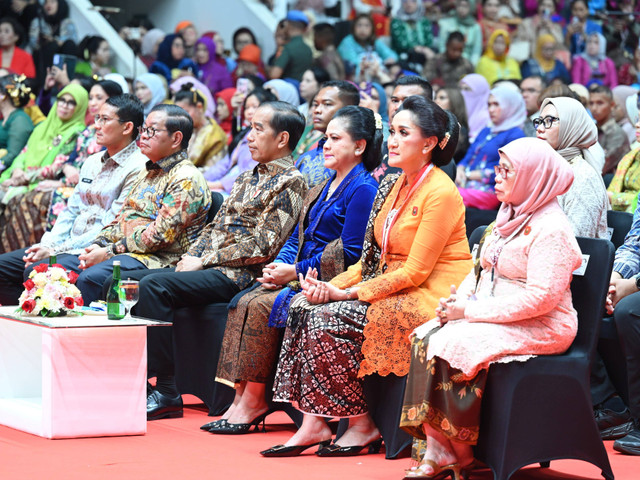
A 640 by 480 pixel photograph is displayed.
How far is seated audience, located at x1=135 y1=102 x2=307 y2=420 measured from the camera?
15.2ft

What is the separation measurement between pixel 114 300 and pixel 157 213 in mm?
1090

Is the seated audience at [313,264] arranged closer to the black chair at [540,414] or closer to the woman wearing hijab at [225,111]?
the black chair at [540,414]

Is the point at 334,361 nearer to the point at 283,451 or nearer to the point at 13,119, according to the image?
the point at 283,451

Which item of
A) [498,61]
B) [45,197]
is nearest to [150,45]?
[498,61]

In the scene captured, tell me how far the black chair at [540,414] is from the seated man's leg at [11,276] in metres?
3.31

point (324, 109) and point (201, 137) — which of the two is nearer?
point (324, 109)

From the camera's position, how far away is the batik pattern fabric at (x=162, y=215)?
5016 millimetres

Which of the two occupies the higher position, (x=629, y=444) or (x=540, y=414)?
(x=540, y=414)

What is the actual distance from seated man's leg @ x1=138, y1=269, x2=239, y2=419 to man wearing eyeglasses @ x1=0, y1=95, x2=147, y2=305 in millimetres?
903

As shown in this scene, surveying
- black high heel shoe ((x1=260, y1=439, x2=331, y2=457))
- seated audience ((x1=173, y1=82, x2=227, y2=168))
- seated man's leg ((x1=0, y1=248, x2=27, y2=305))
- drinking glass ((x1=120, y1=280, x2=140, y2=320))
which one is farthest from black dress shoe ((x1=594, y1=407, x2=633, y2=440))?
seated audience ((x1=173, y1=82, x2=227, y2=168))

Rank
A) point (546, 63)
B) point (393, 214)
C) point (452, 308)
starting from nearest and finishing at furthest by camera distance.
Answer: point (452, 308)
point (393, 214)
point (546, 63)

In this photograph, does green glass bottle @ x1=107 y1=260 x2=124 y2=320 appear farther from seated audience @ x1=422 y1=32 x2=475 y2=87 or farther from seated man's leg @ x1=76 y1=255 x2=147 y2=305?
seated audience @ x1=422 y1=32 x2=475 y2=87

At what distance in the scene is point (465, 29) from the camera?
10.7 m

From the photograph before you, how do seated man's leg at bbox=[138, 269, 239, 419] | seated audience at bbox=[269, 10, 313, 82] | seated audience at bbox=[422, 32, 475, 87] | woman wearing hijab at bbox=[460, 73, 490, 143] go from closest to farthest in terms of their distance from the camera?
seated man's leg at bbox=[138, 269, 239, 419] → woman wearing hijab at bbox=[460, 73, 490, 143] → seated audience at bbox=[269, 10, 313, 82] → seated audience at bbox=[422, 32, 475, 87]
